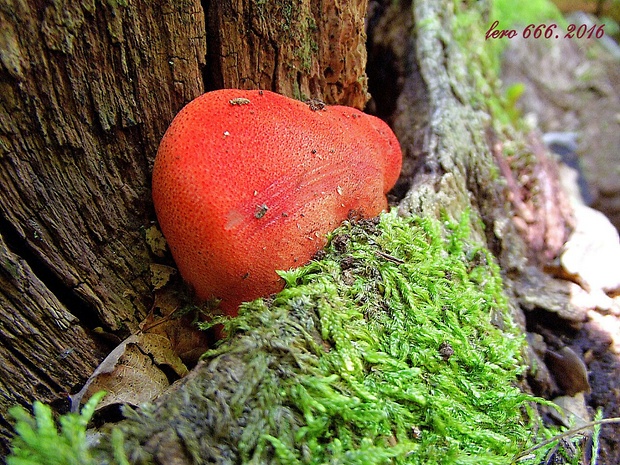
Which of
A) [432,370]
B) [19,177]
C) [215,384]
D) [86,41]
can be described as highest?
[86,41]

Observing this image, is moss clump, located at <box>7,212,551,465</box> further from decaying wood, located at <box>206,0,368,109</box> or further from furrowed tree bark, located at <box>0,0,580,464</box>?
decaying wood, located at <box>206,0,368,109</box>

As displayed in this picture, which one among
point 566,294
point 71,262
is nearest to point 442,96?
point 566,294

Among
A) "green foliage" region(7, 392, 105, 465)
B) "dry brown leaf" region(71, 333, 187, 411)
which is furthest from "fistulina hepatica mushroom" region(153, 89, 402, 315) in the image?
"green foliage" region(7, 392, 105, 465)

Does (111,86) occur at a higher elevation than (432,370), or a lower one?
higher

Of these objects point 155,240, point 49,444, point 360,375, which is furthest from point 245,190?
point 49,444

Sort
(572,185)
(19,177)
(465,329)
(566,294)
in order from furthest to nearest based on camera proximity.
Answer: (572,185) → (566,294) → (465,329) → (19,177)

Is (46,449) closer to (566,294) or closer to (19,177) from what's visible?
(19,177)

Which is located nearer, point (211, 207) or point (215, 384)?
point (215, 384)
